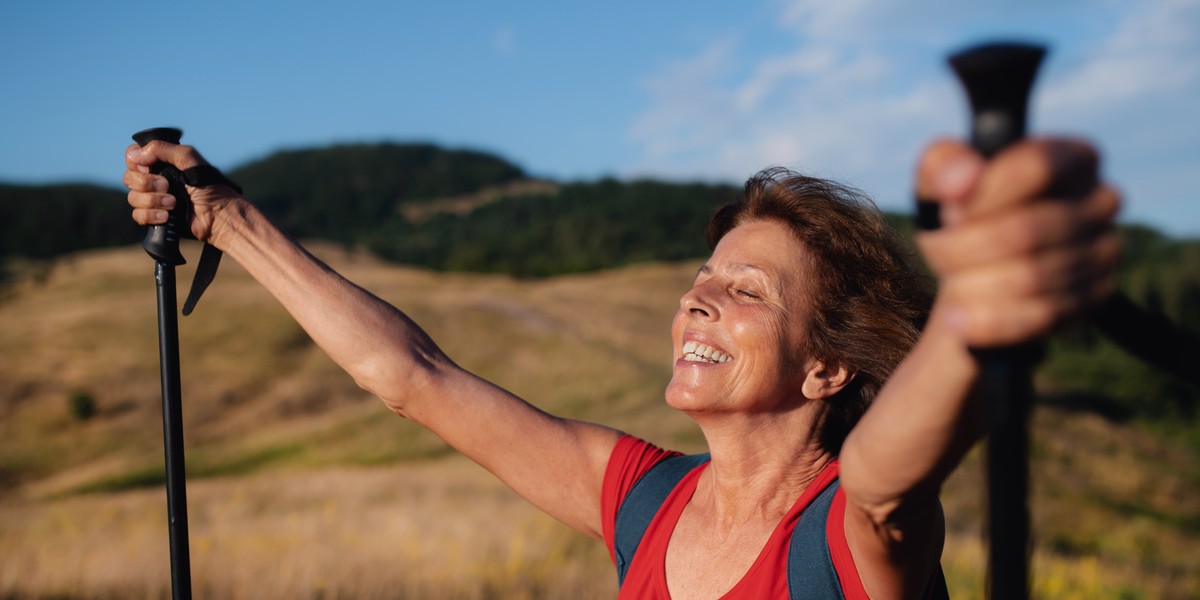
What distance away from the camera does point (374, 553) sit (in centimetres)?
861

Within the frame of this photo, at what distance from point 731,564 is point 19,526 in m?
14.1

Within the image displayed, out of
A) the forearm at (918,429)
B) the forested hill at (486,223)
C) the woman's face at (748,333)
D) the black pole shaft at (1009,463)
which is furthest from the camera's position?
the forested hill at (486,223)

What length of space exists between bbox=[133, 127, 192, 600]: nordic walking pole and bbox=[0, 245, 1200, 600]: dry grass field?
4.11 m

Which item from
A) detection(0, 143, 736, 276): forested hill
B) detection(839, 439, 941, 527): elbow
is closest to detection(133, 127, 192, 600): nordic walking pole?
detection(839, 439, 941, 527): elbow

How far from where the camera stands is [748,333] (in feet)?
8.60

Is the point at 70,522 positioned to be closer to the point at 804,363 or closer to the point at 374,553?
the point at 374,553

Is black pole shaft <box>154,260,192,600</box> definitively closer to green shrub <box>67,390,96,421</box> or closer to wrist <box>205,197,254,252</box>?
wrist <box>205,197,254,252</box>

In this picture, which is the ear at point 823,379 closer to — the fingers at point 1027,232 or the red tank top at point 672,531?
the red tank top at point 672,531

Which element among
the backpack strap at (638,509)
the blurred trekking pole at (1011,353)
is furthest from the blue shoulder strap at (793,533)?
the blurred trekking pole at (1011,353)

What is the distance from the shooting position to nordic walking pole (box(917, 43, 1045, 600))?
1.10 m

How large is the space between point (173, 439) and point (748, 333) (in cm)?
153

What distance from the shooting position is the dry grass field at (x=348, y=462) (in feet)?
25.0

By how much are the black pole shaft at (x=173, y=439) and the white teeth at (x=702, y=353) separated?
1.33 metres

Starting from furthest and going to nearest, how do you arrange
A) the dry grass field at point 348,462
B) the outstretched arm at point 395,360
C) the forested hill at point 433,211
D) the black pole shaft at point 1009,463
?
the forested hill at point 433,211 < the dry grass field at point 348,462 < the outstretched arm at point 395,360 < the black pole shaft at point 1009,463
